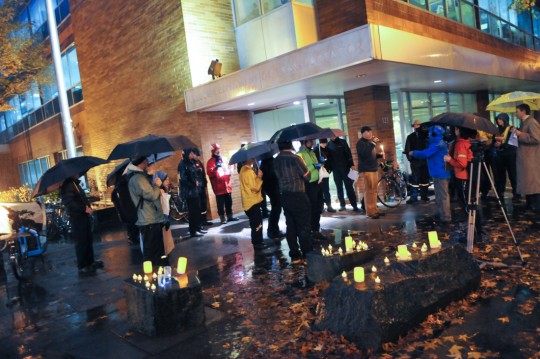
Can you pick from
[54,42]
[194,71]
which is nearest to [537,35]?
[194,71]

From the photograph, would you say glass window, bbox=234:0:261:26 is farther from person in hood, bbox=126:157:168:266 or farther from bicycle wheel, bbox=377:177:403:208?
person in hood, bbox=126:157:168:266

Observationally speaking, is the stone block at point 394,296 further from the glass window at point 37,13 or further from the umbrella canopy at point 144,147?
the glass window at point 37,13

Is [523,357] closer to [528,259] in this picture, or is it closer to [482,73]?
[528,259]

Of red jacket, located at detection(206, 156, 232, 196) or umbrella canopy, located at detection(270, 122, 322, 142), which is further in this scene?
red jacket, located at detection(206, 156, 232, 196)

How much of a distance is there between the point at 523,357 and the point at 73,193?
7.22 m

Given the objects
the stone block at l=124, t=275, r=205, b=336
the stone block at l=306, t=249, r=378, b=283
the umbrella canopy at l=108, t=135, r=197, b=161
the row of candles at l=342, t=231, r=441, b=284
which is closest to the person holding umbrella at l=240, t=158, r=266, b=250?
the umbrella canopy at l=108, t=135, r=197, b=161

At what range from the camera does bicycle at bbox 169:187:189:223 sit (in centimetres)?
1286

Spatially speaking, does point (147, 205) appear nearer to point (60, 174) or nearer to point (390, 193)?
point (60, 174)

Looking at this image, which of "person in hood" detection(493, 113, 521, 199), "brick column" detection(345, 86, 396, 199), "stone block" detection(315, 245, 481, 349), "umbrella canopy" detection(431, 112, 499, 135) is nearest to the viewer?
"stone block" detection(315, 245, 481, 349)

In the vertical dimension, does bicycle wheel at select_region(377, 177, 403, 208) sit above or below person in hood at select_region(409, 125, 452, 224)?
below

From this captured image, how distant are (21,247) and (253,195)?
506 centimetres

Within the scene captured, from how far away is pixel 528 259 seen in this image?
5848 millimetres

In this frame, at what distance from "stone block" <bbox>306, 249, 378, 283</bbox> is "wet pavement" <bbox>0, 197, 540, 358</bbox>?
0.58 feet

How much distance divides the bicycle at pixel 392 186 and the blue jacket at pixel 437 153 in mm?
2767
